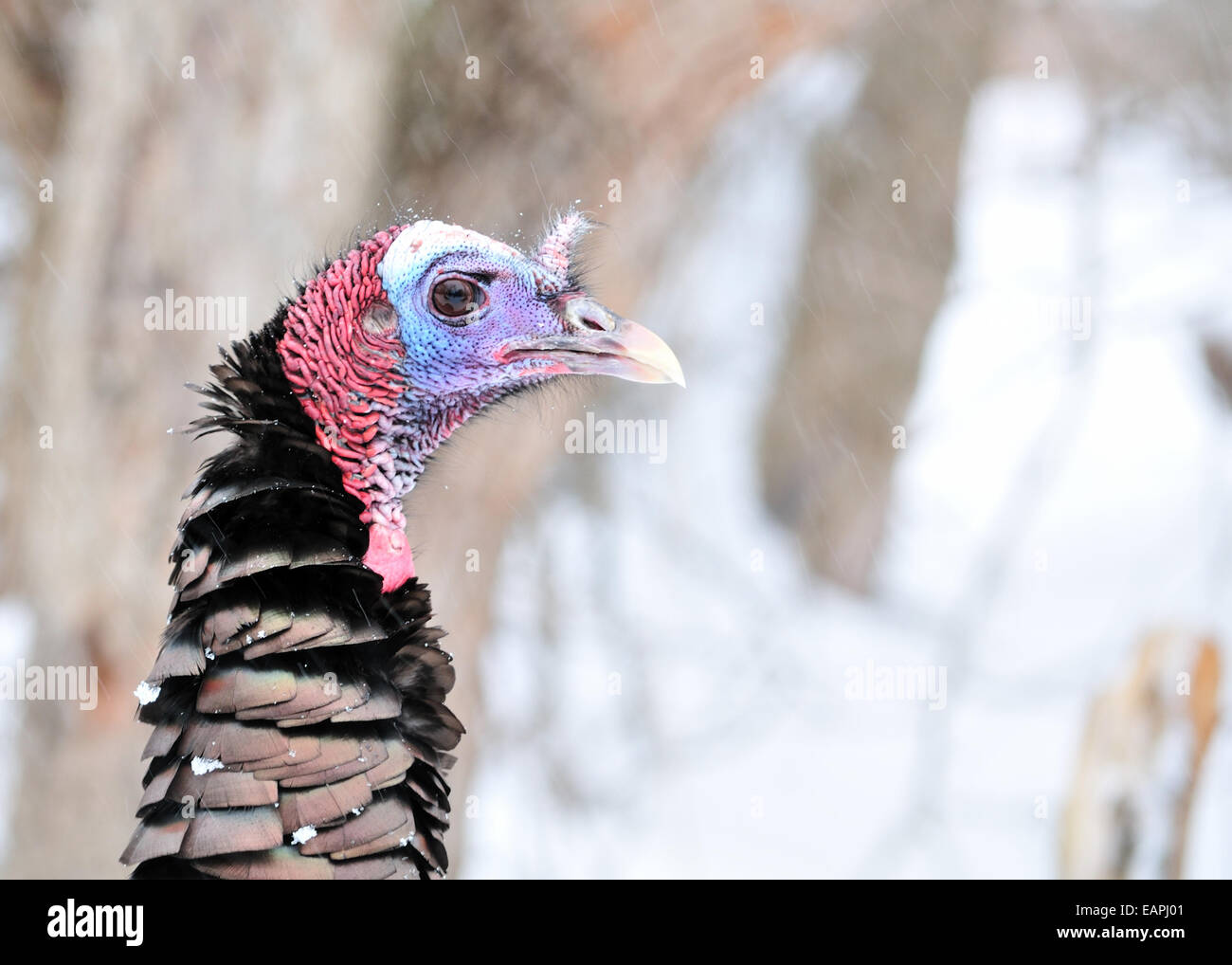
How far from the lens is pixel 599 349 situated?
1533 millimetres

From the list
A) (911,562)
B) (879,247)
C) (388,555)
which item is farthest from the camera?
(911,562)

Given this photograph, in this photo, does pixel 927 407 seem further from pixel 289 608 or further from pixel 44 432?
pixel 289 608

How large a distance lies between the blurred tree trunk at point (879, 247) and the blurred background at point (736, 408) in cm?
2

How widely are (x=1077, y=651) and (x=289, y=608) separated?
6.54 m

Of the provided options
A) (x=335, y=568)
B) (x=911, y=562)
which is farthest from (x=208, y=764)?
(x=911, y=562)

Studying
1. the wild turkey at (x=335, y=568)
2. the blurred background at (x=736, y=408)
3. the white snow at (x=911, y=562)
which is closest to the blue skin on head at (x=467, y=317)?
the wild turkey at (x=335, y=568)

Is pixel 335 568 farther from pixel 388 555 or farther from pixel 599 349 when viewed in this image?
pixel 599 349

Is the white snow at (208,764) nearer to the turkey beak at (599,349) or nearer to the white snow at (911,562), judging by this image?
the turkey beak at (599,349)

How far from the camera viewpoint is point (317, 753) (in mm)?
1302

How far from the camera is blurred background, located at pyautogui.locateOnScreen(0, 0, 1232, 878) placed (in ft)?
9.04

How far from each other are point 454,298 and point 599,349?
206 mm

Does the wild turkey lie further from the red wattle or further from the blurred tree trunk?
the blurred tree trunk

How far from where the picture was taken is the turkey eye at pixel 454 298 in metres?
1.46

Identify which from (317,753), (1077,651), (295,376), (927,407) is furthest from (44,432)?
(1077,651)
